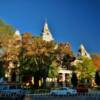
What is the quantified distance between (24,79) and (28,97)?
29429mm

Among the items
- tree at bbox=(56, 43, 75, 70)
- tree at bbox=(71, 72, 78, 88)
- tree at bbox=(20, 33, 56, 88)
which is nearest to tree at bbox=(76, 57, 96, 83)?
tree at bbox=(71, 72, 78, 88)

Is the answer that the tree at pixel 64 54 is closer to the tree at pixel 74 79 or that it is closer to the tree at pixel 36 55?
the tree at pixel 36 55

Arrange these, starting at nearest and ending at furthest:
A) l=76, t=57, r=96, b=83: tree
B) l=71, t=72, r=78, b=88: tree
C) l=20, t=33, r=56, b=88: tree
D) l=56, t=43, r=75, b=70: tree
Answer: l=20, t=33, r=56, b=88: tree
l=56, t=43, r=75, b=70: tree
l=71, t=72, r=78, b=88: tree
l=76, t=57, r=96, b=83: tree

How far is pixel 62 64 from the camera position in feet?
237

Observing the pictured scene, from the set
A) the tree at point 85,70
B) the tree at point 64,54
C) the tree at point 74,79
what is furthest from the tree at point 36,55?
the tree at point 85,70

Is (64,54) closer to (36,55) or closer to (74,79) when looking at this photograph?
(36,55)

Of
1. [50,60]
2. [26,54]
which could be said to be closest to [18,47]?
[26,54]

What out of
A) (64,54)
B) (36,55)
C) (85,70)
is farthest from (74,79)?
(36,55)

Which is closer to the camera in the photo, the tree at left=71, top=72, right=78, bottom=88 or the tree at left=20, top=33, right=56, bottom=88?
the tree at left=20, top=33, right=56, bottom=88

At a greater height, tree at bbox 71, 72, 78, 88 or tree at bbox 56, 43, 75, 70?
tree at bbox 56, 43, 75, 70

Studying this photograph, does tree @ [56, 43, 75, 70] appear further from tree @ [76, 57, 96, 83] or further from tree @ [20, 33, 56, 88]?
tree @ [76, 57, 96, 83]

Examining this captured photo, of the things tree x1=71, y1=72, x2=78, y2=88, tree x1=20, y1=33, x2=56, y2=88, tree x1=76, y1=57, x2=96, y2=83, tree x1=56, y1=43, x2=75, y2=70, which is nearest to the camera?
tree x1=20, y1=33, x2=56, y2=88

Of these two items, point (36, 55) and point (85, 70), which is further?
point (85, 70)

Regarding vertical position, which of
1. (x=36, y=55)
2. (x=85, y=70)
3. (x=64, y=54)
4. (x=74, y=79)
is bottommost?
(x=74, y=79)
